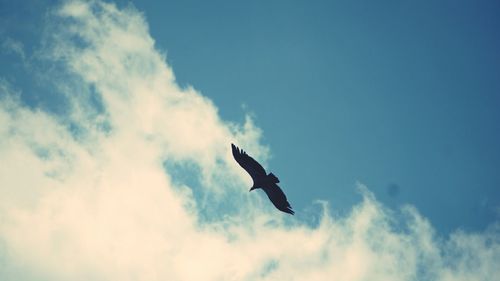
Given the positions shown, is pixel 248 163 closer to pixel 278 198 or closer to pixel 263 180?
pixel 263 180

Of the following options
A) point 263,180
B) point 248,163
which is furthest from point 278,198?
point 248,163

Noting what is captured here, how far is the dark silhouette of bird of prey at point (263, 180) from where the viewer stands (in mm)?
11594

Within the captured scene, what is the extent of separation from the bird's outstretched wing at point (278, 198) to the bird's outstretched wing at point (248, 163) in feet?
2.47

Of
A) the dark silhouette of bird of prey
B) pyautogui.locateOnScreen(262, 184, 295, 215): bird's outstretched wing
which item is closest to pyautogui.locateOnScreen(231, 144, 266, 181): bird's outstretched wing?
the dark silhouette of bird of prey

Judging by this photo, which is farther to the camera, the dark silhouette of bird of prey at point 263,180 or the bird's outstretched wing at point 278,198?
the bird's outstretched wing at point 278,198

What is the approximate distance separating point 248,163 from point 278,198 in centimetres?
194

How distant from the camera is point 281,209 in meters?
12.4

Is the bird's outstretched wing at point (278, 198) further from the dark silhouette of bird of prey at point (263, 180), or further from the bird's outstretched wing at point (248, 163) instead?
the bird's outstretched wing at point (248, 163)

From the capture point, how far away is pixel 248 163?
1171cm

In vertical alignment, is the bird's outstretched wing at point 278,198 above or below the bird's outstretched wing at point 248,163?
below

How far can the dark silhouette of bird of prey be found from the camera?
38.0 feet

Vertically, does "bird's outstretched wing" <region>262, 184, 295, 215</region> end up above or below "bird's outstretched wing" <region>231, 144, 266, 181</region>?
below

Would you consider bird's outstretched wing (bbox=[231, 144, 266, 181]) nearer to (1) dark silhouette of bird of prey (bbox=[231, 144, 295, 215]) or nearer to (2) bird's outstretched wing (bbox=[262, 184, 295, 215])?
(1) dark silhouette of bird of prey (bbox=[231, 144, 295, 215])

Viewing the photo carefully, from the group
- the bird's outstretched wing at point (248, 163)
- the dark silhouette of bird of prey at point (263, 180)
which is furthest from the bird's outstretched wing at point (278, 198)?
the bird's outstretched wing at point (248, 163)
